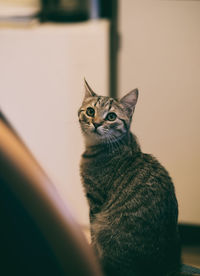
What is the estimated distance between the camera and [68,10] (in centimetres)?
87

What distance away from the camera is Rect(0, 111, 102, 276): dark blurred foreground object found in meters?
0.24

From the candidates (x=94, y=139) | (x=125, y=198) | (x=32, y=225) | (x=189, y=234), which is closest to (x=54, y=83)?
(x=94, y=139)

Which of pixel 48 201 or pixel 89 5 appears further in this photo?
pixel 89 5

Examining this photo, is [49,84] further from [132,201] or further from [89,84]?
[132,201]

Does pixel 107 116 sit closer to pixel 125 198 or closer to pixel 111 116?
pixel 111 116

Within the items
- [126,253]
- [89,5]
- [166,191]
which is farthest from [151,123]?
[89,5]

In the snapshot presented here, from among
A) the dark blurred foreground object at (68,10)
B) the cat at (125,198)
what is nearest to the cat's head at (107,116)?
the cat at (125,198)

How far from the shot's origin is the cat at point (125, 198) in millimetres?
578

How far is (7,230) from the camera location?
250mm

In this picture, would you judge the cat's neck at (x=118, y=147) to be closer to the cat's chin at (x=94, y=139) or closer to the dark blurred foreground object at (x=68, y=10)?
the cat's chin at (x=94, y=139)

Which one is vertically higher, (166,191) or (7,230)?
(7,230)

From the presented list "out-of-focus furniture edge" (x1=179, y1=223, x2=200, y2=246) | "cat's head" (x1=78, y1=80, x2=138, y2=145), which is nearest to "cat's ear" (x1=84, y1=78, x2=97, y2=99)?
"cat's head" (x1=78, y1=80, x2=138, y2=145)

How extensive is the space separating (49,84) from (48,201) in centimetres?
61

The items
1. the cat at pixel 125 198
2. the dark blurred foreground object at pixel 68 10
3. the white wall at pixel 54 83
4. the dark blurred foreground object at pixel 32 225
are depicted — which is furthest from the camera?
the dark blurred foreground object at pixel 68 10
